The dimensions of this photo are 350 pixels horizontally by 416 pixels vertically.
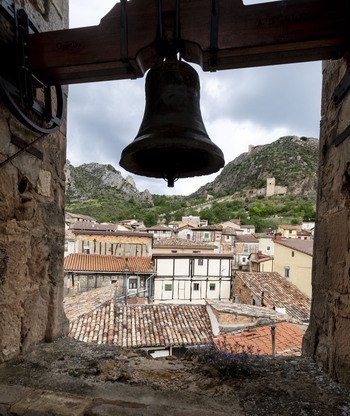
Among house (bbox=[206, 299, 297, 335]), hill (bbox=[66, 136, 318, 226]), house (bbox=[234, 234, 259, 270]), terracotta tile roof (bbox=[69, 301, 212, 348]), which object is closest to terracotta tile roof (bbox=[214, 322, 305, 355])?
house (bbox=[206, 299, 297, 335])

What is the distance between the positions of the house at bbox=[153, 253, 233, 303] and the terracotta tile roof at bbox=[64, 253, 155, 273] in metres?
1.10

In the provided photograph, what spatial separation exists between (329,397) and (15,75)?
2668 mm

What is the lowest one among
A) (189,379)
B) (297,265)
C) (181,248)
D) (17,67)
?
(297,265)

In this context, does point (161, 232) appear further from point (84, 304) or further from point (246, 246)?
point (84, 304)

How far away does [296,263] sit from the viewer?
48.0 ft

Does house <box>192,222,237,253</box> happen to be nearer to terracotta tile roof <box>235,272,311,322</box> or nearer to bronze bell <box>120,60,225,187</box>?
terracotta tile roof <box>235,272,311,322</box>

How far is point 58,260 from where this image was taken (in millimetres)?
2209

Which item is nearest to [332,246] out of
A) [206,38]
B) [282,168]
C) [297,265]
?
[206,38]

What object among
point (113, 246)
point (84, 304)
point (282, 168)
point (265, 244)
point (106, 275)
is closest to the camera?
point (84, 304)

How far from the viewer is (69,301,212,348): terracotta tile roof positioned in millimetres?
7395

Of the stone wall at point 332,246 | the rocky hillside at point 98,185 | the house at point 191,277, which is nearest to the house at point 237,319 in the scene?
the stone wall at point 332,246

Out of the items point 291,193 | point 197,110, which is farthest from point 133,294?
point 291,193

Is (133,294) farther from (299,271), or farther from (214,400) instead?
(214,400)

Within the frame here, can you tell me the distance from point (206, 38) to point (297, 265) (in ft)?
50.4
